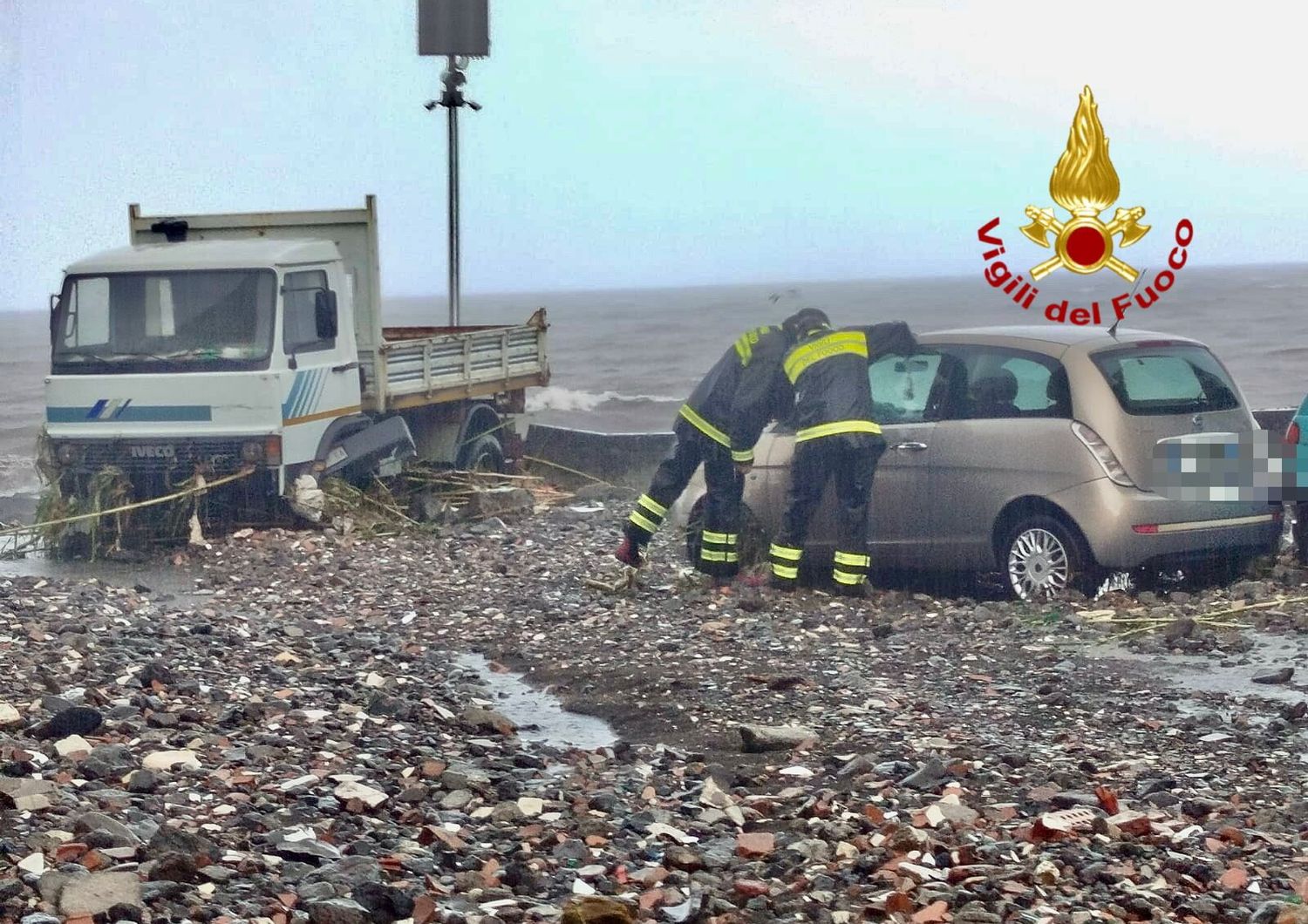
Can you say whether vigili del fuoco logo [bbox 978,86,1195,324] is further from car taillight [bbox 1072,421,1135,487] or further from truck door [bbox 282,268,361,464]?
truck door [bbox 282,268,361,464]

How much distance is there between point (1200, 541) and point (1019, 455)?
1.07 meters

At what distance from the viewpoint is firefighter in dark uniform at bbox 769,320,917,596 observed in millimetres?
9750

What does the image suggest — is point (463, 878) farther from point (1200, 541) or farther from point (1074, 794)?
point (1200, 541)

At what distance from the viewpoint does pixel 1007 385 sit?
30.8 ft

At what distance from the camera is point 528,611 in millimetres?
10086

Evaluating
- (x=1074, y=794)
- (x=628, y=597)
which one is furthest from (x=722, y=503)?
(x=1074, y=794)

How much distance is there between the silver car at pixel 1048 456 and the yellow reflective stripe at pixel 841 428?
17 cm

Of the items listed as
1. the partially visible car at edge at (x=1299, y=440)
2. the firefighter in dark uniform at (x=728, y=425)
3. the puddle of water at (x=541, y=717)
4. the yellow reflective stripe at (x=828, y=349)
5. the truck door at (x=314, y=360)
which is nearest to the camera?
the puddle of water at (x=541, y=717)

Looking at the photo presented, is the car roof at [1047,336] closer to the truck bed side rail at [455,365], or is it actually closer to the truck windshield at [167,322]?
the truck windshield at [167,322]

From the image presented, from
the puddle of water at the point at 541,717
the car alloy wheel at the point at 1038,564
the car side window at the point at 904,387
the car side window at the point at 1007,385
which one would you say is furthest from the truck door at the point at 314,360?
the car alloy wheel at the point at 1038,564

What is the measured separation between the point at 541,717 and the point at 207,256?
6.70 metres

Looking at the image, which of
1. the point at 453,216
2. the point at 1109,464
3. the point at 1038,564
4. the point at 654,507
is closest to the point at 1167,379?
the point at 1109,464

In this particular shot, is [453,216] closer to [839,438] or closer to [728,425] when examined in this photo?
[728,425]

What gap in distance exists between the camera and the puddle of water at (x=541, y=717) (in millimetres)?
7180
